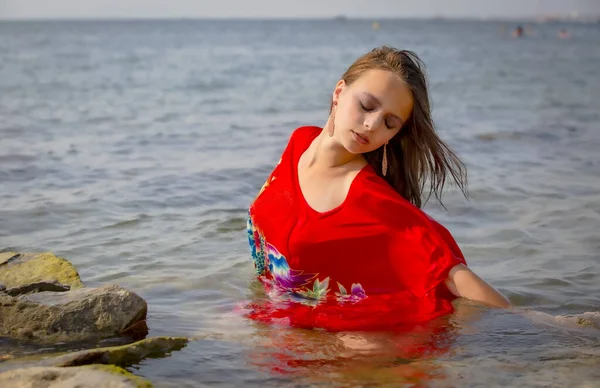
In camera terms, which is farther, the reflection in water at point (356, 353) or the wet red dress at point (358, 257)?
the wet red dress at point (358, 257)

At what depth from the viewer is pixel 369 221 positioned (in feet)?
13.7

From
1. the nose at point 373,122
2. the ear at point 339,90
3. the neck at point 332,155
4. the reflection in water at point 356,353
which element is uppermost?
the ear at point 339,90

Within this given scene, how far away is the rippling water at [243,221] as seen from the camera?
155 inches

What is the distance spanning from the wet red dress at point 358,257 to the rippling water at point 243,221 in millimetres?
143

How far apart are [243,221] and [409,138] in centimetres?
301

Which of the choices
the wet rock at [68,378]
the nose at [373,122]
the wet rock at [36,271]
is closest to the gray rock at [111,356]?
the wet rock at [68,378]

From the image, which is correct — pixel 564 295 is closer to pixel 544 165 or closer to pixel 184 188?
pixel 184 188

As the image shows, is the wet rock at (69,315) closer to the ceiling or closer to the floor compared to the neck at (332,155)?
closer to the floor

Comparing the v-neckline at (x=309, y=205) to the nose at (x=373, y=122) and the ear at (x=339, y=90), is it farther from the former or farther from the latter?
the ear at (x=339, y=90)

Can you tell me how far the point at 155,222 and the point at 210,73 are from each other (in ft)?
68.6

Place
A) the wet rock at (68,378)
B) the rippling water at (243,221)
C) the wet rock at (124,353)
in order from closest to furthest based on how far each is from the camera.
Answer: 1. the wet rock at (68,378)
2. the wet rock at (124,353)
3. the rippling water at (243,221)

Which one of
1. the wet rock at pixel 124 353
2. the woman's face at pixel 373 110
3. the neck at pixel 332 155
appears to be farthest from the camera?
the neck at pixel 332 155

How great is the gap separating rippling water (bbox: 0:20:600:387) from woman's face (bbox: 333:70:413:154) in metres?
0.95

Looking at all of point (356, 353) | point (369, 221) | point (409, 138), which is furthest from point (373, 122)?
point (356, 353)
